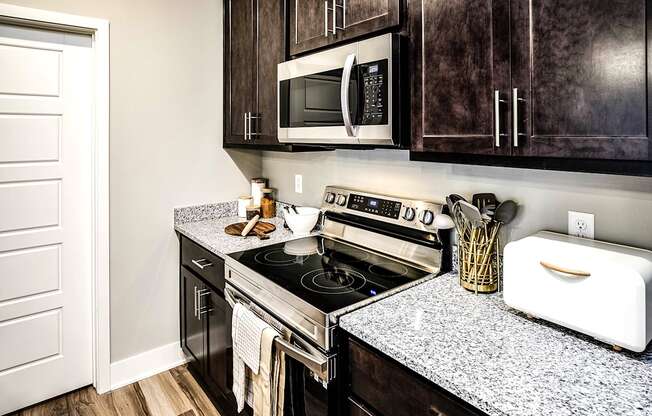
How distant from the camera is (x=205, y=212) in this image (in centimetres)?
262

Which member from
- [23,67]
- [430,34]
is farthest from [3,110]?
[430,34]

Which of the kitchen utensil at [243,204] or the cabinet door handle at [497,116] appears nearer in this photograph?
the cabinet door handle at [497,116]

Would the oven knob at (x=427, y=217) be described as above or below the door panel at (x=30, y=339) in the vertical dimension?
above

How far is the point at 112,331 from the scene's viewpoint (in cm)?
234

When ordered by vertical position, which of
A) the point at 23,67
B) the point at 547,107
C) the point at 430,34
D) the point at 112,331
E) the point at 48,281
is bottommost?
the point at 112,331

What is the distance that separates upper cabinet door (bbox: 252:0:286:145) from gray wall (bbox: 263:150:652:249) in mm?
385

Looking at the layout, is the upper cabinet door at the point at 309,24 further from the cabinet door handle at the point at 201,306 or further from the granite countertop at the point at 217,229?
the cabinet door handle at the point at 201,306

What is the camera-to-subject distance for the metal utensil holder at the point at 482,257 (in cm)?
139

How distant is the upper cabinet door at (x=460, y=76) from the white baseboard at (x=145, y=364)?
2070mm

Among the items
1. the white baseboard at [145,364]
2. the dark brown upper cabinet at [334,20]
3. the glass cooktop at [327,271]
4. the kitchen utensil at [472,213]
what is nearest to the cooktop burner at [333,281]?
the glass cooktop at [327,271]

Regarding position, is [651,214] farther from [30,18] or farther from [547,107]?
[30,18]

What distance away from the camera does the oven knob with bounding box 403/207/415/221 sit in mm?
1734

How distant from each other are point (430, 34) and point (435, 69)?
0.12 m

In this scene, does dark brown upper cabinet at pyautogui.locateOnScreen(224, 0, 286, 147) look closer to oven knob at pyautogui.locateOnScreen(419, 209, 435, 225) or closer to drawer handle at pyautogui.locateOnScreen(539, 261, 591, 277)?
oven knob at pyautogui.locateOnScreen(419, 209, 435, 225)
